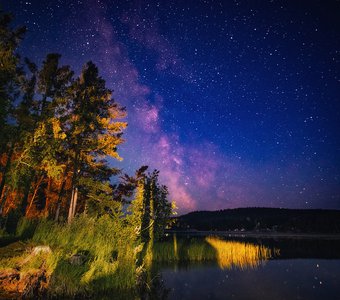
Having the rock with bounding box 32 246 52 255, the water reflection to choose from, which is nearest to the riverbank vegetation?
the rock with bounding box 32 246 52 255

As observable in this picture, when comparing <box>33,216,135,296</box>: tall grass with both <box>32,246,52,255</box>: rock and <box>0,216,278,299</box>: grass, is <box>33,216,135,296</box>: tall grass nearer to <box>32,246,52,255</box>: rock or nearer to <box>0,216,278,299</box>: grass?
<box>0,216,278,299</box>: grass

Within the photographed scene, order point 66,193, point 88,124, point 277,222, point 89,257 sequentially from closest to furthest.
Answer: point 89,257 → point 88,124 → point 66,193 → point 277,222

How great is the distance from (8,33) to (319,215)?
120 meters

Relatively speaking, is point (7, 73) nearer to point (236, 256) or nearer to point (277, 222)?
point (236, 256)

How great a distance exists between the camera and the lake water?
534 inches

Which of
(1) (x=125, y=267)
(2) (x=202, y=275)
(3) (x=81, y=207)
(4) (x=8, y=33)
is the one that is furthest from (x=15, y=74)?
(3) (x=81, y=207)

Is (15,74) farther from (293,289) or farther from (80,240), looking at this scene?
(293,289)

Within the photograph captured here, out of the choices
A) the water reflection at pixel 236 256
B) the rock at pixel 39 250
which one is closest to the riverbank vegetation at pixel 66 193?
the rock at pixel 39 250

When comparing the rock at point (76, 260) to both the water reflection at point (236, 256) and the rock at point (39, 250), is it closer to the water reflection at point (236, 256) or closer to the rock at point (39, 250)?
the rock at point (39, 250)

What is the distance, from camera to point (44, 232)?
11328mm

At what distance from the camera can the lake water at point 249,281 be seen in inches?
534

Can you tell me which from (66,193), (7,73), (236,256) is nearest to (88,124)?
(7,73)

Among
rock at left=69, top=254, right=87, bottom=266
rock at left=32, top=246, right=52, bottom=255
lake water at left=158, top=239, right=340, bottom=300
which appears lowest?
lake water at left=158, top=239, right=340, bottom=300

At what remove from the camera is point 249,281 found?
16.2m
